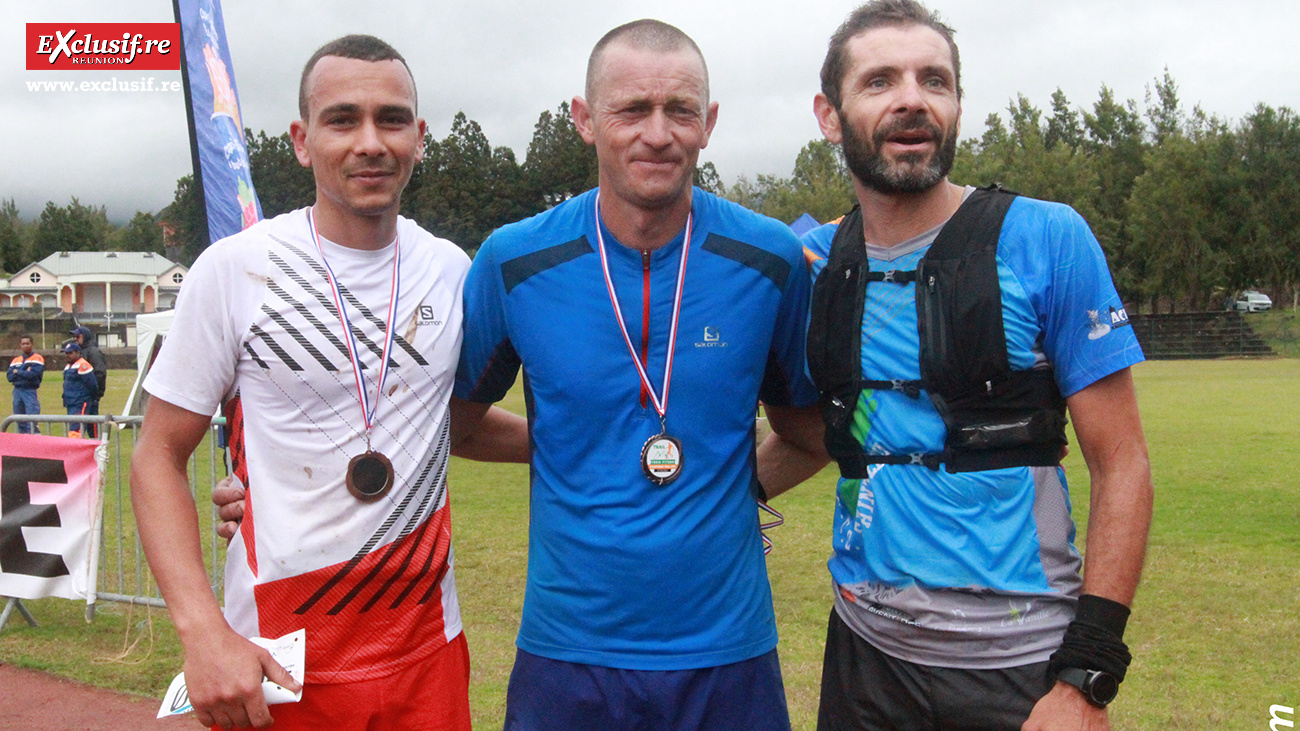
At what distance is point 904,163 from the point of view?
2486 millimetres

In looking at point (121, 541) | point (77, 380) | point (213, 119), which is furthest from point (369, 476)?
point (77, 380)

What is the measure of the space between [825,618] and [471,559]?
3.28 metres

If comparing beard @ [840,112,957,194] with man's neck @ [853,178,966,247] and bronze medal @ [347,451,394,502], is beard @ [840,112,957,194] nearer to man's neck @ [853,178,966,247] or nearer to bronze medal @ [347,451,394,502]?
man's neck @ [853,178,966,247]

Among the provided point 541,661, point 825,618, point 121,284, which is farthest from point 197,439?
point 121,284

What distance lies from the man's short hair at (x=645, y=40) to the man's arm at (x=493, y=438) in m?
1.06

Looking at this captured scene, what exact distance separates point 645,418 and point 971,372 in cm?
81

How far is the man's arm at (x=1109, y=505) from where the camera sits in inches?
87.0

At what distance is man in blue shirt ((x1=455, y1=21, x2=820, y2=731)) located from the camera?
2.56 metres

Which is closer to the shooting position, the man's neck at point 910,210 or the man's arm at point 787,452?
the man's neck at point 910,210

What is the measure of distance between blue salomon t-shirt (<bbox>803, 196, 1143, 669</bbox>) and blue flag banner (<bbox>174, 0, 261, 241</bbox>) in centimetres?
792

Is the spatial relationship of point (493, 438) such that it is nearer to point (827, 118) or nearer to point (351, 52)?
point (351, 52)

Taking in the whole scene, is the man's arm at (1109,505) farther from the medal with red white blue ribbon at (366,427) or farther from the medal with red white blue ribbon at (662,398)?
the medal with red white blue ribbon at (366,427)

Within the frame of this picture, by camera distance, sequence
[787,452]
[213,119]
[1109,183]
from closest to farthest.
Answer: [787,452]
[213,119]
[1109,183]

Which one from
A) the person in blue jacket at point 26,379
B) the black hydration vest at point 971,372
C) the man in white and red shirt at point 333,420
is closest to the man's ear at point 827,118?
the black hydration vest at point 971,372
